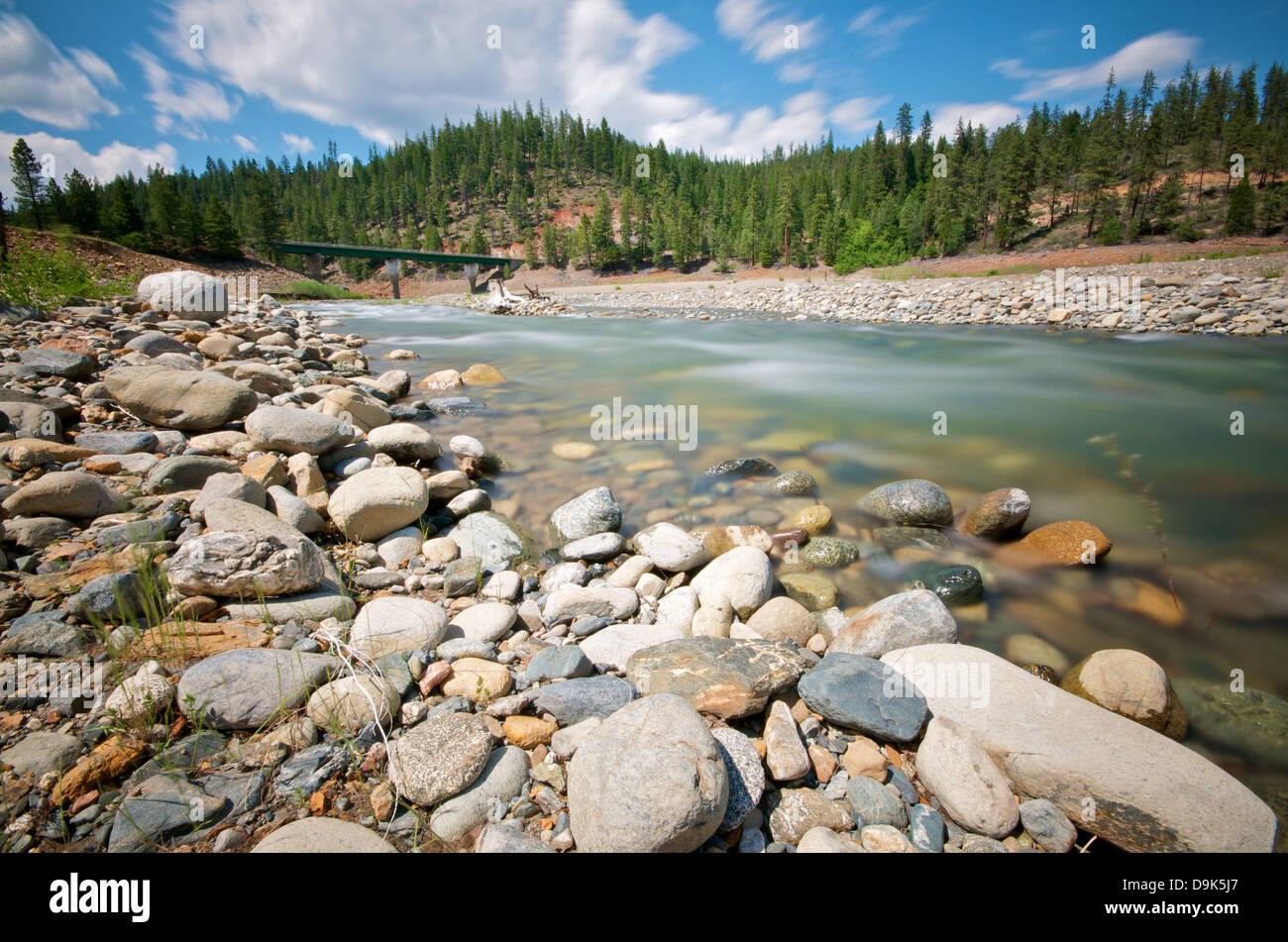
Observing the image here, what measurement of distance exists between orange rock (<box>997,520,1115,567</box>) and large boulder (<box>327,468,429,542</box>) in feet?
17.4

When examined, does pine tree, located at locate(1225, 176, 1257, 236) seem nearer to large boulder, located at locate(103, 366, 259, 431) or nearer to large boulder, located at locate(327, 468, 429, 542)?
large boulder, located at locate(327, 468, 429, 542)

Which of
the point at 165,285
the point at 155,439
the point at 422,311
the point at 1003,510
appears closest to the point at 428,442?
the point at 155,439

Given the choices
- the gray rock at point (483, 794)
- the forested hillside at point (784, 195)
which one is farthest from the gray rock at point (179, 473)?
the forested hillside at point (784, 195)

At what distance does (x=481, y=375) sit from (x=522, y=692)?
9.70 m

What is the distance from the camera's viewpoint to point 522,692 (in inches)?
108

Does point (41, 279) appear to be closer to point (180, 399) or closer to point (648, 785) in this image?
point (180, 399)

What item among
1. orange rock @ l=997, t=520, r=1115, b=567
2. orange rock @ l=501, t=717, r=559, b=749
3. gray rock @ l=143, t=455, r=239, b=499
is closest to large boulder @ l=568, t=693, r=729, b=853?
orange rock @ l=501, t=717, r=559, b=749

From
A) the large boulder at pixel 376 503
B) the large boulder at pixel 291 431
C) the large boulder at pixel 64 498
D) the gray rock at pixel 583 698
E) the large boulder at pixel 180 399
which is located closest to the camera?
the gray rock at pixel 583 698

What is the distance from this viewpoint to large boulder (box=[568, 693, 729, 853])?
1.85m

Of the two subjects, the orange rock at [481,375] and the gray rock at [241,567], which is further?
the orange rock at [481,375]

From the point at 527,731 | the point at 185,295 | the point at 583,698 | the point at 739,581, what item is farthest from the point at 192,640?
the point at 185,295

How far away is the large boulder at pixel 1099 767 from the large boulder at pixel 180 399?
685 centimetres

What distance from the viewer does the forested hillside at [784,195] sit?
52812 mm

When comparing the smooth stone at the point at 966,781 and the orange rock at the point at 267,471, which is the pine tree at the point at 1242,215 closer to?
the smooth stone at the point at 966,781
